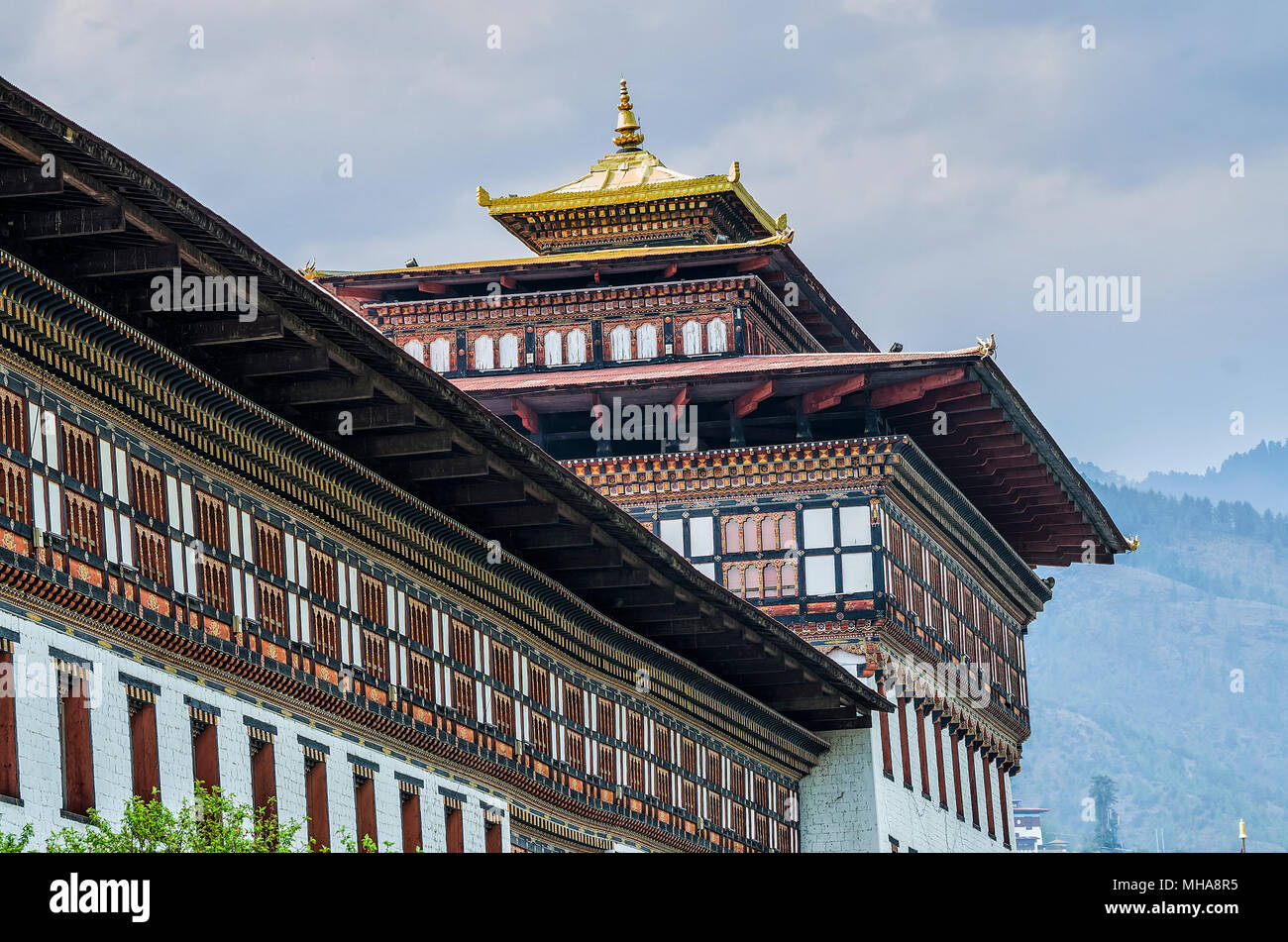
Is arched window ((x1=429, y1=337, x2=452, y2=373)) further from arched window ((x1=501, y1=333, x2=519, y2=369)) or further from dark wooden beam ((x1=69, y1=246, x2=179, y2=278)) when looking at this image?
dark wooden beam ((x1=69, y1=246, x2=179, y2=278))

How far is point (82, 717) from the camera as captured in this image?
76.2ft

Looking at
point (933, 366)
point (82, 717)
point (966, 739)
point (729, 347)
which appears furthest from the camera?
point (966, 739)

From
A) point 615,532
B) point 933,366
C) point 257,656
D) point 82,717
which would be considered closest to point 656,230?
point 933,366

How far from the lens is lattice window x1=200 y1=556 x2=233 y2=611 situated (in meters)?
25.8

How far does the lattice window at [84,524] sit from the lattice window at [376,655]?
21.1ft

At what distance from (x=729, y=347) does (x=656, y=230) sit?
4787 mm

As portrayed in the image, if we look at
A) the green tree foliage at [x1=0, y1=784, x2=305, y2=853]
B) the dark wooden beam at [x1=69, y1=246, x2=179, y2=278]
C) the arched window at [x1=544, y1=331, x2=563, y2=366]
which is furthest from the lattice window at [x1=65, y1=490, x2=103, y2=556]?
the arched window at [x1=544, y1=331, x2=563, y2=366]

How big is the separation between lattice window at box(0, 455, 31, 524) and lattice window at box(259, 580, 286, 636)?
491 centimetres

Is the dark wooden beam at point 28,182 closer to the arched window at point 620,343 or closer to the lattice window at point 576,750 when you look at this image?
the lattice window at point 576,750

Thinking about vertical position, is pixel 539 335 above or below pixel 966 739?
above

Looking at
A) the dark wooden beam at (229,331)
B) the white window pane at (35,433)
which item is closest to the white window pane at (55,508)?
the white window pane at (35,433)

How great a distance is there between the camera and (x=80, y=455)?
77.4ft

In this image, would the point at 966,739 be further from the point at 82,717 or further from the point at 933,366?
the point at 82,717

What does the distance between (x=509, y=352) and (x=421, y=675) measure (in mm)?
21832
